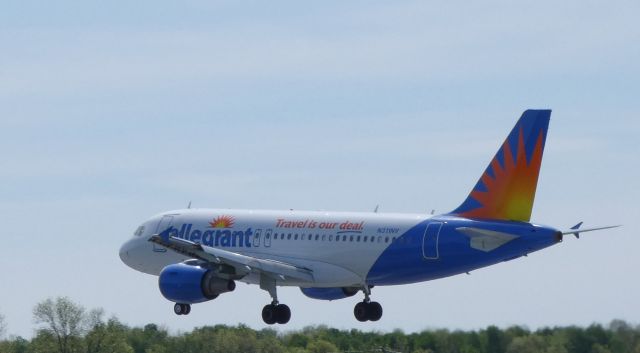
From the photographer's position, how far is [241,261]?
276ft

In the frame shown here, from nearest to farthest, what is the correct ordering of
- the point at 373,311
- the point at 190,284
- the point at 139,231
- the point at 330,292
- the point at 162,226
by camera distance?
the point at 190,284 < the point at 373,311 < the point at 330,292 < the point at 162,226 < the point at 139,231

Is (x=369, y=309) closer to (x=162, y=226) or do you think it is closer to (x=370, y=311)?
(x=370, y=311)

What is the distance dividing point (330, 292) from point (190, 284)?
7130mm

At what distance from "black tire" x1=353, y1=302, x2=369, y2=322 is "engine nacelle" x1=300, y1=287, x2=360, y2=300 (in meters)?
0.85

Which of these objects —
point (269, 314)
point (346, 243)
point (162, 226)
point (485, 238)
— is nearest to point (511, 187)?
point (485, 238)

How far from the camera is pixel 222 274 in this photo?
84.5 m

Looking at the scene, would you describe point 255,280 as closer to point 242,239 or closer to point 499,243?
point 242,239

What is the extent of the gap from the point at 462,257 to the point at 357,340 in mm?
31402

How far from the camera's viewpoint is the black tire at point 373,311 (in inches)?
3383

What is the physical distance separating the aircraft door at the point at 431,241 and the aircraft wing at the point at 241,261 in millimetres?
6300

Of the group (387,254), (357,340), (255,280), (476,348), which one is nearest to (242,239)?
(255,280)

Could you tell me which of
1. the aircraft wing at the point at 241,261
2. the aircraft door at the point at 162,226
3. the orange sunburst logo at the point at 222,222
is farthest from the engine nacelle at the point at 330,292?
the aircraft door at the point at 162,226

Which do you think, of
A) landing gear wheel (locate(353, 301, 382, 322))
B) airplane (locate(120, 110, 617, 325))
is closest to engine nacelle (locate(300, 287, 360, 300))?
airplane (locate(120, 110, 617, 325))

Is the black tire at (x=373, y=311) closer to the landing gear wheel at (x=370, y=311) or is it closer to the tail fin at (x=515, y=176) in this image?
the landing gear wheel at (x=370, y=311)
